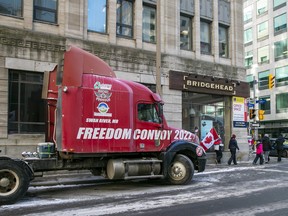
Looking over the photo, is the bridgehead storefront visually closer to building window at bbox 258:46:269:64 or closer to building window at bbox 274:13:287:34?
building window at bbox 274:13:287:34

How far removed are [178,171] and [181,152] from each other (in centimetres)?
67

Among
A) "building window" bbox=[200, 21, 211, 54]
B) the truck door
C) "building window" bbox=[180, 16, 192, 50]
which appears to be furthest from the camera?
"building window" bbox=[200, 21, 211, 54]

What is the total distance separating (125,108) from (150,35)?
32.2 feet

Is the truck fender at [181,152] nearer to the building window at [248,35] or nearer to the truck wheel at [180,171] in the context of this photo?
the truck wheel at [180,171]

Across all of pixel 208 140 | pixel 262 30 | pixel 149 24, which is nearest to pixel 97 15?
pixel 149 24

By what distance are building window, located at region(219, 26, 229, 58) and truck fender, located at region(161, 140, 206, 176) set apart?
12.3 meters

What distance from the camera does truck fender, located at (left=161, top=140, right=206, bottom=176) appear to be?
36.5 feet

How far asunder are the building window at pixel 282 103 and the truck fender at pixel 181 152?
138 ft

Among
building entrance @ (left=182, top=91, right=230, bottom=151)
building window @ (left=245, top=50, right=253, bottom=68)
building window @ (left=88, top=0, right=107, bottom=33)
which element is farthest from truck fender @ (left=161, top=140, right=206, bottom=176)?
building window @ (left=245, top=50, right=253, bottom=68)

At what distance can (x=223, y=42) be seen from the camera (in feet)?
76.2

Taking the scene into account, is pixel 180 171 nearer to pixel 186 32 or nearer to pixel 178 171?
pixel 178 171

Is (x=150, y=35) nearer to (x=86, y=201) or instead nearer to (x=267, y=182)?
(x=267, y=182)

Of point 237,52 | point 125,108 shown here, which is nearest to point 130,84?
point 125,108

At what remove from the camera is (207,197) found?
9.16 meters
